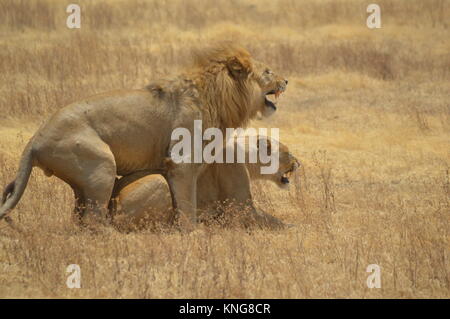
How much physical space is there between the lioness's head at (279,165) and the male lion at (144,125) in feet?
1.70

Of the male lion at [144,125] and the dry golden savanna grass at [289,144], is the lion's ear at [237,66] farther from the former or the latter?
the dry golden savanna grass at [289,144]

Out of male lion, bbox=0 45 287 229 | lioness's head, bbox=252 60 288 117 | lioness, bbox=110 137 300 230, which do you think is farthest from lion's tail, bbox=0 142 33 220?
lioness's head, bbox=252 60 288 117

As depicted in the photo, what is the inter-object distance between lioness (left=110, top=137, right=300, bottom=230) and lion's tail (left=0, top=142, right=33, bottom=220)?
897mm

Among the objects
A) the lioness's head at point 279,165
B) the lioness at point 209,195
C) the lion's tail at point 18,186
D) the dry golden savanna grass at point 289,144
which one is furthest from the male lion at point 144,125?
the lioness's head at point 279,165

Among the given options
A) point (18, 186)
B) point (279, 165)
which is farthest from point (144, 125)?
point (279, 165)

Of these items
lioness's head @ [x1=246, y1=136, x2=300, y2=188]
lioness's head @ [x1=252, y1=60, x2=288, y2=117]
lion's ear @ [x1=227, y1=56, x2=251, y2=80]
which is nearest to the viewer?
lion's ear @ [x1=227, y1=56, x2=251, y2=80]

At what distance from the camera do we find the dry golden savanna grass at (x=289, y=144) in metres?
6.31

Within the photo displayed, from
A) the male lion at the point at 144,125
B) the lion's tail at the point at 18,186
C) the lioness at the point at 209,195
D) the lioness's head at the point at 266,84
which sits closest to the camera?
the lion's tail at the point at 18,186

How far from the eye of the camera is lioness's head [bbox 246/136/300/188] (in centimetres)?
867

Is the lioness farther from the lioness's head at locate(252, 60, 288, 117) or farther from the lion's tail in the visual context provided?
the lion's tail

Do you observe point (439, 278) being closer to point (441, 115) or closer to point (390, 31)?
point (441, 115)

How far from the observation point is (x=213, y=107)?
7.85m

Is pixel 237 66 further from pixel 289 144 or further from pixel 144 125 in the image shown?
pixel 289 144
